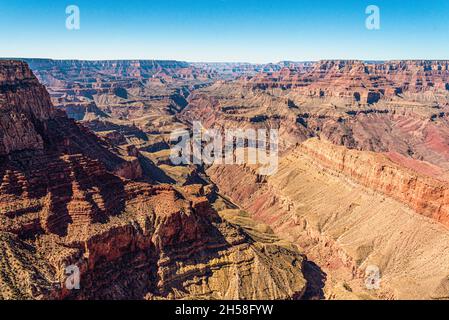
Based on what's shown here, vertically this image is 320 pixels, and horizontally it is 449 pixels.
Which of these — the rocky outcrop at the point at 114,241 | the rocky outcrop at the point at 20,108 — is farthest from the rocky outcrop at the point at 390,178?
the rocky outcrop at the point at 20,108

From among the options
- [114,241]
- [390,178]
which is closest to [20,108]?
[114,241]

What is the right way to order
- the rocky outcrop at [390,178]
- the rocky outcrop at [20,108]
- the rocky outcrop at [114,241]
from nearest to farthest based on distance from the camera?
1. the rocky outcrop at [114,241]
2. the rocky outcrop at [20,108]
3. the rocky outcrop at [390,178]

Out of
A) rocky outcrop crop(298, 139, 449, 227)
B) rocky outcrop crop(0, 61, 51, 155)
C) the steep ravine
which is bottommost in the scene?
the steep ravine

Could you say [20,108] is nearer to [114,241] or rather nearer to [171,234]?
[114,241]

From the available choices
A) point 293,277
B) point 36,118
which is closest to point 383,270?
point 293,277

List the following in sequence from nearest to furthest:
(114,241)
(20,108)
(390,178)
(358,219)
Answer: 1. (114,241)
2. (20,108)
3. (390,178)
4. (358,219)

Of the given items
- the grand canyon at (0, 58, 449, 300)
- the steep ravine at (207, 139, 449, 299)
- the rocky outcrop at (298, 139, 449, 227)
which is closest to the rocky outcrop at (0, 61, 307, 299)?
the grand canyon at (0, 58, 449, 300)

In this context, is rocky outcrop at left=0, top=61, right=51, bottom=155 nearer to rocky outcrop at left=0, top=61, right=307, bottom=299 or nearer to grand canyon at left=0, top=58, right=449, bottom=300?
grand canyon at left=0, top=58, right=449, bottom=300

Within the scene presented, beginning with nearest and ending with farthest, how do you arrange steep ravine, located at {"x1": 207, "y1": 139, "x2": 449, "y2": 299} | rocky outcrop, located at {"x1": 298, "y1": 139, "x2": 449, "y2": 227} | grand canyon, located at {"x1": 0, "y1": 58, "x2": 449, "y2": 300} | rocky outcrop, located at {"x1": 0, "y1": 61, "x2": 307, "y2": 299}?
rocky outcrop, located at {"x1": 0, "y1": 61, "x2": 307, "y2": 299} → grand canyon, located at {"x1": 0, "y1": 58, "x2": 449, "y2": 300} → steep ravine, located at {"x1": 207, "y1": 139, "x2": 449, "y2": 299} → rocky outcrop, located at {"x1": 298, "y1": 139, "x2": 449, "y2": 227}

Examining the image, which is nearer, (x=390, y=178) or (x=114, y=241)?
(x=114, y=241)

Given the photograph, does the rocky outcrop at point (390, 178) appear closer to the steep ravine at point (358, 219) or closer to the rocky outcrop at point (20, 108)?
the steep ravine at point (358, 219)

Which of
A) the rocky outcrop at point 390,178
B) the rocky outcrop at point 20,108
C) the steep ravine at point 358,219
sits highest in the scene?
the rocky outcrop at point 20,108
